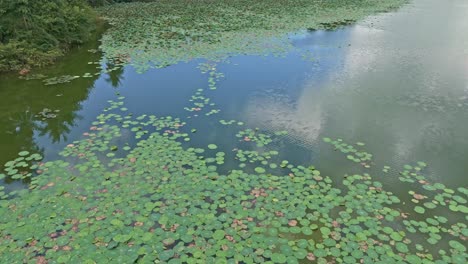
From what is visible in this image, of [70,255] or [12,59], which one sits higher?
[12,59]

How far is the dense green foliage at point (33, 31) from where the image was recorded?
12.0m

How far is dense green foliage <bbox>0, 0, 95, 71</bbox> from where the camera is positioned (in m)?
12.0

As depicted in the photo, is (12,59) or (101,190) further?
(12,59)

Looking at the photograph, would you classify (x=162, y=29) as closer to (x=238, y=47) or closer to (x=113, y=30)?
(x=113, y=30)

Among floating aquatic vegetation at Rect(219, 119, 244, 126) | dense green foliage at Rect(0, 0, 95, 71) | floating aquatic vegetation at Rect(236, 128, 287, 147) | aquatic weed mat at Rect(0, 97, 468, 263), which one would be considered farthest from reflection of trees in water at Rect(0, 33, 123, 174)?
floating aquatic vegetation at Rect(236, 128, 287, 147)

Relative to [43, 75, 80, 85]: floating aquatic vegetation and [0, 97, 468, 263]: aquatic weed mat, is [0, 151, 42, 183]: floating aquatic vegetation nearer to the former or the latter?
[0, 97, 468, 263]: aquatic weed mat

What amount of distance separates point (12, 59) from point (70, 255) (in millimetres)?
9972

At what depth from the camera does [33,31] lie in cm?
1290

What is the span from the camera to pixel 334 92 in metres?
10.2

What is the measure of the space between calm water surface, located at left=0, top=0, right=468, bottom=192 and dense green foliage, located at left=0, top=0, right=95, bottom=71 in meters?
0.67

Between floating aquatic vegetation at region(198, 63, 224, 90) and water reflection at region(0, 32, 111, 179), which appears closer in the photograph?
water reflection at region(0, 32, 111, 179)

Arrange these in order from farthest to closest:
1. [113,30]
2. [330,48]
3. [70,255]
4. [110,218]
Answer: [113,30], [330,48], [110,218], [70,255]

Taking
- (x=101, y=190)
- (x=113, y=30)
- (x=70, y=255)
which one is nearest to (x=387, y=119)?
(x=101, y=190)

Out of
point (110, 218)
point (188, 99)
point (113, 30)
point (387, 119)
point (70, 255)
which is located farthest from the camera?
point (113, 30)
